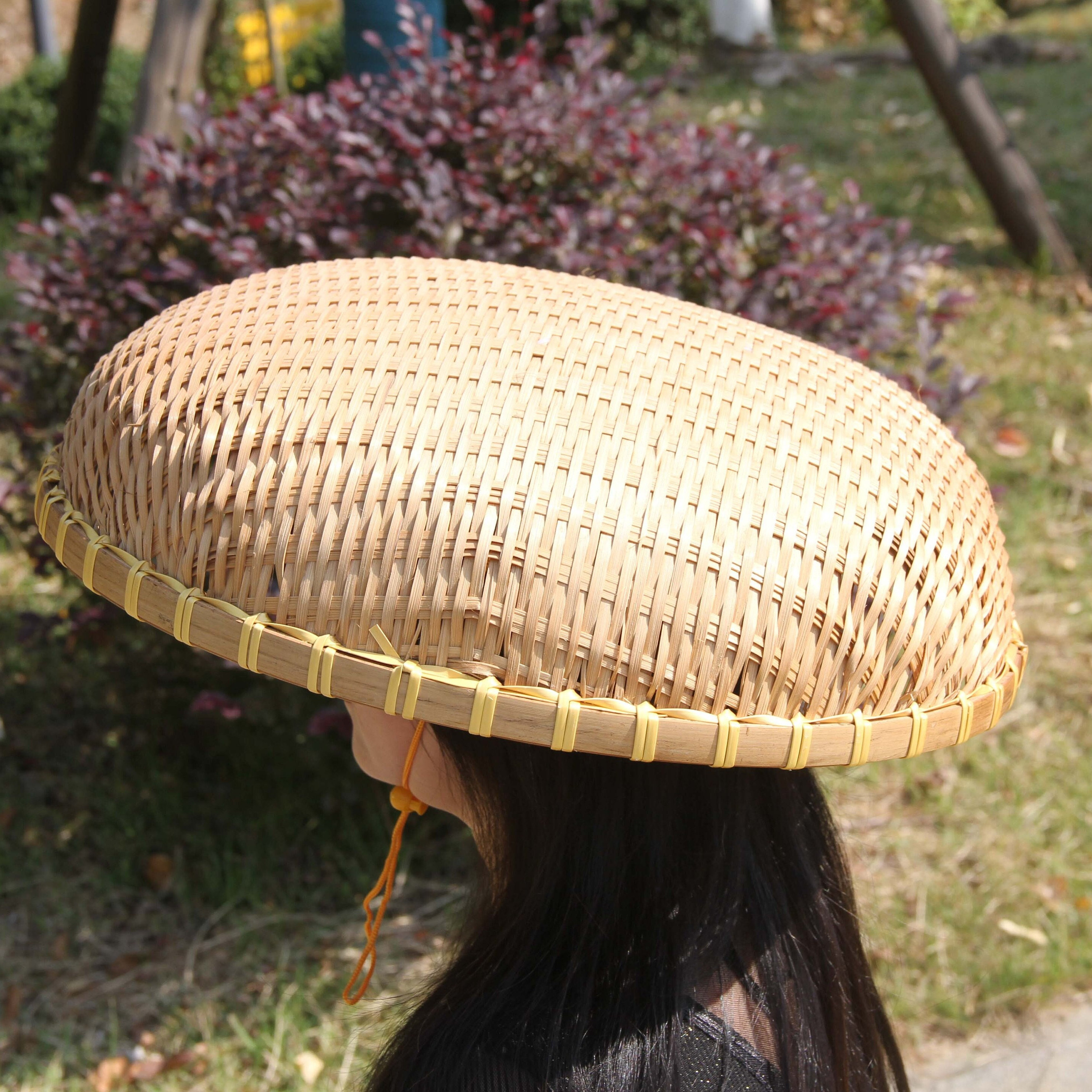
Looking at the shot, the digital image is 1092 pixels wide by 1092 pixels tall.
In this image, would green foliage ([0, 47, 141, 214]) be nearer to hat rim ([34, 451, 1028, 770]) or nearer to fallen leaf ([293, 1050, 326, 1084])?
fallen leaf ([293, 1050, 326, 1084])

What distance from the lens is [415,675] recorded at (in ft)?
3.21

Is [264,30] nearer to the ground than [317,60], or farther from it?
farther from it

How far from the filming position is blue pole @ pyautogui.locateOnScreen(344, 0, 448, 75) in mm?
3357

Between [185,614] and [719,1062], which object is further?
[719,1062]

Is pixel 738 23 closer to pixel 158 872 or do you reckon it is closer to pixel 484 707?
pixel 158 872

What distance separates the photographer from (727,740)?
0.99 meters

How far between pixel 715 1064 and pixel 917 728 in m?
0.48

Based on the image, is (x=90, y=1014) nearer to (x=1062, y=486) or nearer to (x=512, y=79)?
(x=512, y=79)

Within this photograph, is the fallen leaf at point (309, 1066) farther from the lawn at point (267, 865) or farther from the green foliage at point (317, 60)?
the green foliage at point (317, 60)

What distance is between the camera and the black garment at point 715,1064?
3.98ft

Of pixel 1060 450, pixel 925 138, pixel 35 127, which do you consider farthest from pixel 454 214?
pixel 35 127

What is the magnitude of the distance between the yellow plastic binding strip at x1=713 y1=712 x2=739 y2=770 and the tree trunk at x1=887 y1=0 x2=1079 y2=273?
4641 millimetres

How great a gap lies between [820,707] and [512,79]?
2090 mm

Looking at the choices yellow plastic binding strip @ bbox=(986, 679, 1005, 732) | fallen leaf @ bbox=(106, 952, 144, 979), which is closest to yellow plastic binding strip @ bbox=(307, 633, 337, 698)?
yellow plastic binding strip @ bbox=(986, 679, 1005, 732)
